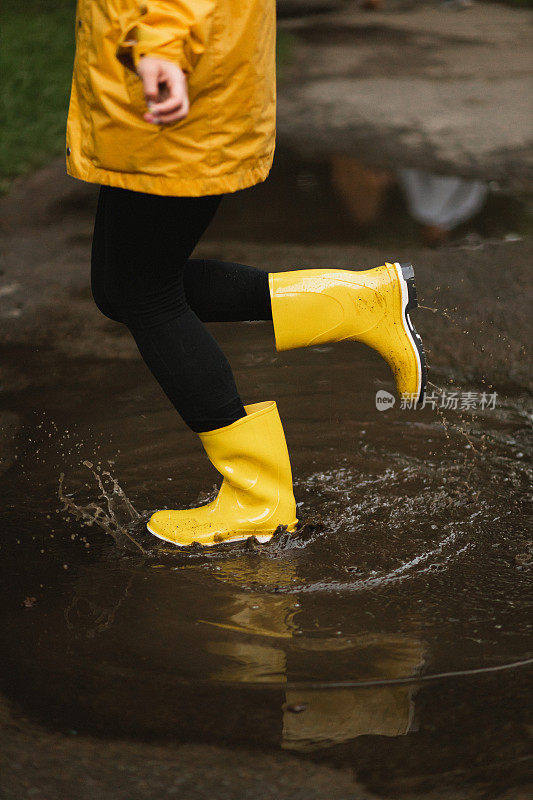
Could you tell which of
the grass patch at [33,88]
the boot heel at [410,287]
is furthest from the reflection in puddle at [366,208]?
the boot heel at [410,287]

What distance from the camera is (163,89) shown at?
153cm

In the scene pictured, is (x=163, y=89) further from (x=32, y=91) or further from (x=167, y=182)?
(x=32, y=91)

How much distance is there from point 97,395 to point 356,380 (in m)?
0.73

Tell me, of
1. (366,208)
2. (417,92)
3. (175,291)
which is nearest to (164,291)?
(175,291)

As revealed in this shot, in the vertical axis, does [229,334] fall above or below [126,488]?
below

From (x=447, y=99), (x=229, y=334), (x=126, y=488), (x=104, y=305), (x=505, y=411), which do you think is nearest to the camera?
(x=104, y=305)

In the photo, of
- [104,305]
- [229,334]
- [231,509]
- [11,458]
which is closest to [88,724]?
[231,509]

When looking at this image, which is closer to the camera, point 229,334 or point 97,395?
point 97,395

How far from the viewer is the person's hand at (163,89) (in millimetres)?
1488

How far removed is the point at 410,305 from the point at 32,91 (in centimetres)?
472

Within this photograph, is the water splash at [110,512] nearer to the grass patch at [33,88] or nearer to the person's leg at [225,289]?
the person's leg at [225,289]

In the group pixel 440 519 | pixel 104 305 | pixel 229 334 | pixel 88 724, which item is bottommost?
pixel 229 334

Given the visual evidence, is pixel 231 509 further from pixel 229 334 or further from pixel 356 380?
pixel 229 334

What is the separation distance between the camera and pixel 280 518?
2072mm
